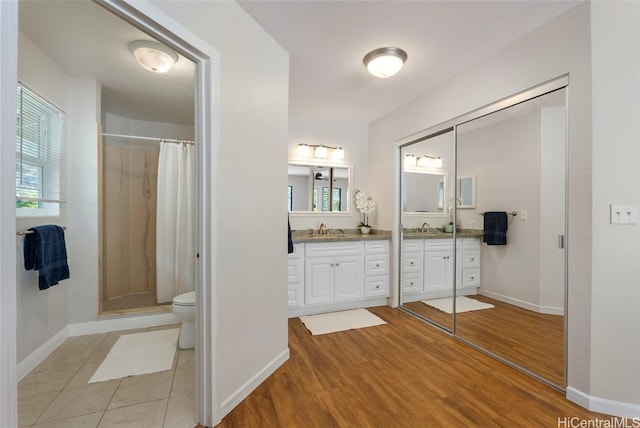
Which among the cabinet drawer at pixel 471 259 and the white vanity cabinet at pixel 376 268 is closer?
the cabinet drawer at pixel 471 259

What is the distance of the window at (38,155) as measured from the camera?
6.35 ft

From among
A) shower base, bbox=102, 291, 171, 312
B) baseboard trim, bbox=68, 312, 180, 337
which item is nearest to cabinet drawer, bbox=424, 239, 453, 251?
baseboard trim, bbox=68, 312, 180, 337

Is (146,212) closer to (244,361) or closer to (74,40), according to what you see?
(74,40)

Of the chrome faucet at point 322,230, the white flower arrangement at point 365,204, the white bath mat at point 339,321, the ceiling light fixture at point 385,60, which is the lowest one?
the white bath mat at point 339,321

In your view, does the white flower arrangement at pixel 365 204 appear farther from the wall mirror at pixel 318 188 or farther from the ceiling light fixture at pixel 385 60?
the ceiling light fixture at pixel 385 60

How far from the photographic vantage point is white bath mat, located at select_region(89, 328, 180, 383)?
1.94 metres

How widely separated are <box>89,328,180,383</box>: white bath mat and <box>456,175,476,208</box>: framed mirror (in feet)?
9.35

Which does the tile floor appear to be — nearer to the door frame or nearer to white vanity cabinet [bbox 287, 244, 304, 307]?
the door frame

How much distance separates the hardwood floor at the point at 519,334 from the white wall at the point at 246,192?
5.60 ft

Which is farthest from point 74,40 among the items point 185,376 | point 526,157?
point 526,157

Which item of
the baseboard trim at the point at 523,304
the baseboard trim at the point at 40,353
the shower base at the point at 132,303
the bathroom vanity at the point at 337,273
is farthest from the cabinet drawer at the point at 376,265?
the baseboard trim at the point at 40,353

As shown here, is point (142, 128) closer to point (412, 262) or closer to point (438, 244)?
point (412, 262)

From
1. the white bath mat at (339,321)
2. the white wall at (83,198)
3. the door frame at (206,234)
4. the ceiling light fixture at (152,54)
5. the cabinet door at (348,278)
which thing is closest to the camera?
the door frame at (206,234)

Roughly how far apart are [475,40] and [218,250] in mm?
2323
